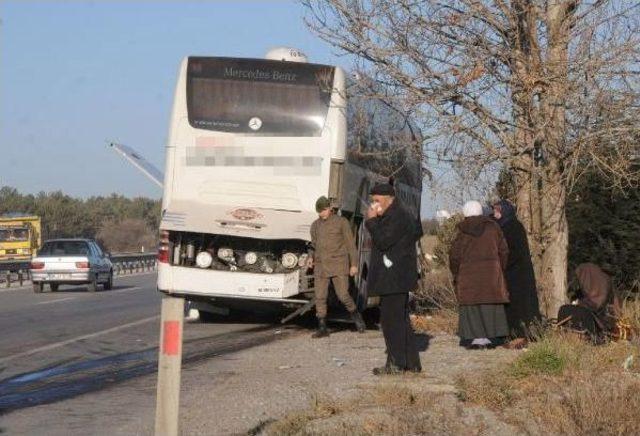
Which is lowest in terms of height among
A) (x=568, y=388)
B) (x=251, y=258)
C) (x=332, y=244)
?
(x=568, y=388)

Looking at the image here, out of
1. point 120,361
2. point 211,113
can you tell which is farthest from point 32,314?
point 120,361

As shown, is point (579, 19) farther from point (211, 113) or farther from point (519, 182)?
point (211, 113)

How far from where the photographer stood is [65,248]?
3375 cm

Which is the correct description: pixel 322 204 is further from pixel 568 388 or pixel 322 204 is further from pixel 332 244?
pixel 568 388

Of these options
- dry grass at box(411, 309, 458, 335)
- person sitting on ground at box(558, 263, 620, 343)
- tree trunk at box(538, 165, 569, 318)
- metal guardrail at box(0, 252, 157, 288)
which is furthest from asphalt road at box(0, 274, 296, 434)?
metal guardrail at box(0, 252, 157, 288)

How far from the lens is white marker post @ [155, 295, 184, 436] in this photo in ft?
21.6

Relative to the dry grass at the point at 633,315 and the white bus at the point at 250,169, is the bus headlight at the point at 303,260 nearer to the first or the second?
the white bus at the point at 250,169

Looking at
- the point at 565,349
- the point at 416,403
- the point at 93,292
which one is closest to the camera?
the point at 416,403

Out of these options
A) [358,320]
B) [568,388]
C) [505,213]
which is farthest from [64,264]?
[568,388]

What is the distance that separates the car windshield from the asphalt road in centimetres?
719

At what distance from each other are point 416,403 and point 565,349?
2142 millimetres

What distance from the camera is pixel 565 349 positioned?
10.5 metres

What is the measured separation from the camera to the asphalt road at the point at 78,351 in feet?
32.4

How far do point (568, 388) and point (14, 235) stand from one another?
49153 millimetres
